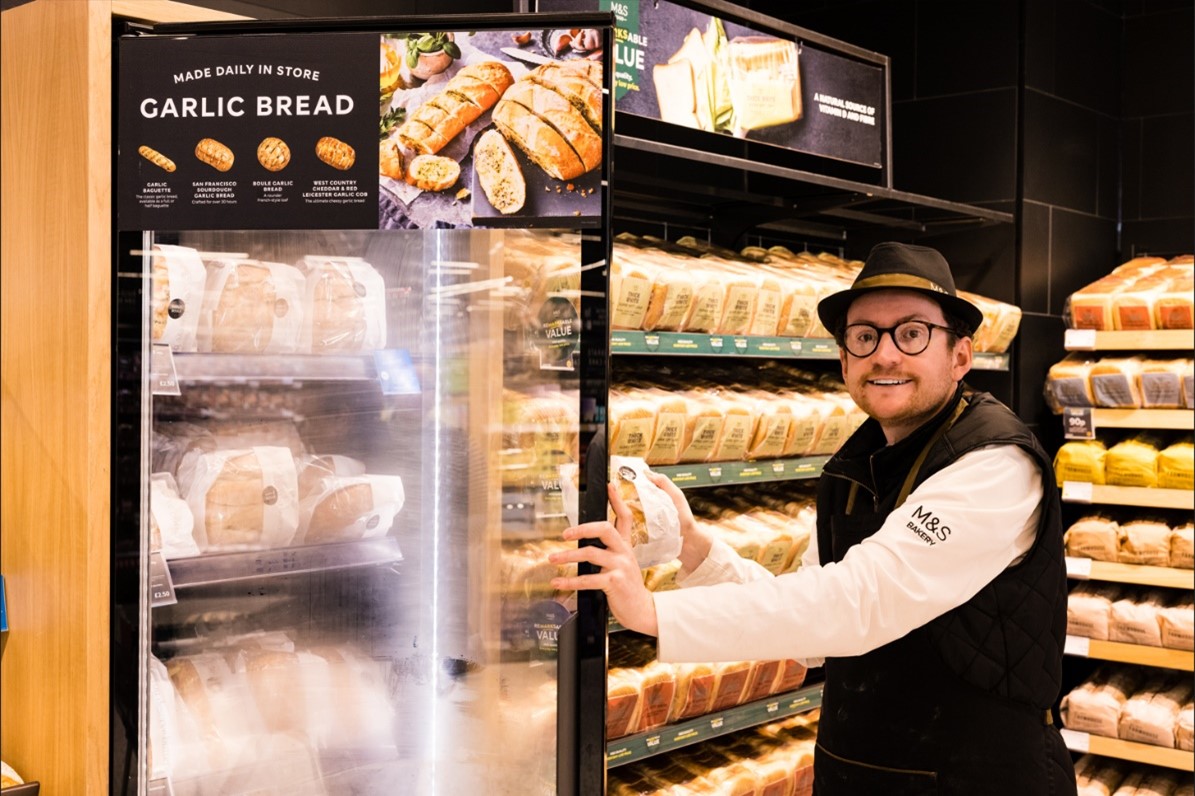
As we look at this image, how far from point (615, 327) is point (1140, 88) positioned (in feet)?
10.6

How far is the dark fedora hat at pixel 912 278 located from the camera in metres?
2.17

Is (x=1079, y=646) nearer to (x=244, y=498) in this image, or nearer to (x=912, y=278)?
(x=912, y=278)

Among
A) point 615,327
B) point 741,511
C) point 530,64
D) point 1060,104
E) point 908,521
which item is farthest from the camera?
point 1060,104

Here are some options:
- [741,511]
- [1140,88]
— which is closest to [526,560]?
[741,511]

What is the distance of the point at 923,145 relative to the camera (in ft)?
15.6

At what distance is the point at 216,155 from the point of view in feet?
6.31

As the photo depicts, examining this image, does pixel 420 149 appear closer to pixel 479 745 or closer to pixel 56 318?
pixel 56 318

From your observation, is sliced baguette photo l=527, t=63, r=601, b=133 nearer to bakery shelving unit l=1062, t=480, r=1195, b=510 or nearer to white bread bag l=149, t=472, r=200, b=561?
white bread bag l=149, t=472, r=200, b=561

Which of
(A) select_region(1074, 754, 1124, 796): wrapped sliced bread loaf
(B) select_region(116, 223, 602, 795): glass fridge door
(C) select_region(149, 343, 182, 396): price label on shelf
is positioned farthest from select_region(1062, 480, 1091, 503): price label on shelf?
(C) select_region(149, 343, 182, 396): price label on shelf

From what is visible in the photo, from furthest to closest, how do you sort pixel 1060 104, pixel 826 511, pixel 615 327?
pixel 1060 104 → pixel 615 327 → pixel 826 511

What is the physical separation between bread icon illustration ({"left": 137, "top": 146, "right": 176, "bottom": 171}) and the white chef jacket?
1.11 meters

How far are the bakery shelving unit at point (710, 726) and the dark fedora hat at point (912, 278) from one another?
1.47 metres

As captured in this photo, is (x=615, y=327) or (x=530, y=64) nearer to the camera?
(x=530, y=64)

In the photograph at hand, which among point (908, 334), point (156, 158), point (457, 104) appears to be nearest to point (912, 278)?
point (908, 334)
